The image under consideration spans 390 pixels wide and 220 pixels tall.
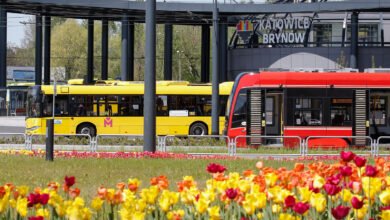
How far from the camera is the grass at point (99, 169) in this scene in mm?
15587

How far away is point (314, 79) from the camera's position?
31.1 meters

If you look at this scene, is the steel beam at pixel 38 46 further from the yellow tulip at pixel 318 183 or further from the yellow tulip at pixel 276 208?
the yellow tulip at pixel 276 208

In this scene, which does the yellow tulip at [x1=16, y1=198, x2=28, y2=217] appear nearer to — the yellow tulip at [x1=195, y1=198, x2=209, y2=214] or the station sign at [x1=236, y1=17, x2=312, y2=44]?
the yellow tulip at [x1=195, y1=198, x2=209, y2=214]

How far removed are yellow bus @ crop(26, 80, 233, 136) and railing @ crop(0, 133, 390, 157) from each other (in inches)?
320

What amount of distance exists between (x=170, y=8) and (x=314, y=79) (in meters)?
31.1

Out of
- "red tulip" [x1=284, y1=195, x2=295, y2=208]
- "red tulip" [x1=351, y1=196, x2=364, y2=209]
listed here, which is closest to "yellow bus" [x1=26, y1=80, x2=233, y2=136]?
"red tulip" [x1=284, y1=195, x2=295, y2=208]

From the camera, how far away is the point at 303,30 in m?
62.8

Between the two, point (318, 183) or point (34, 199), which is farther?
point (318, 183)

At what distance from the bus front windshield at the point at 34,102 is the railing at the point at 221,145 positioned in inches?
326

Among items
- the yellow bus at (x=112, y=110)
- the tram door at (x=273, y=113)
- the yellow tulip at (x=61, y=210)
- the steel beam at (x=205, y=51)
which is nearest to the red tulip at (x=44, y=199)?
the yellow tulip at (x=61, y=210)

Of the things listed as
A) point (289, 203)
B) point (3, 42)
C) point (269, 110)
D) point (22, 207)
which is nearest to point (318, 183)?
point (289, 203)

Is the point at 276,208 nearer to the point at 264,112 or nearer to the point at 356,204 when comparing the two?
the point at 356,204

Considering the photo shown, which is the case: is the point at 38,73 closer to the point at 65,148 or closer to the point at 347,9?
the point at 347,9

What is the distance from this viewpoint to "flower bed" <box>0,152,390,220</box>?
21.3ft
